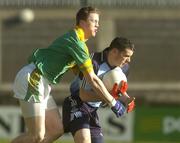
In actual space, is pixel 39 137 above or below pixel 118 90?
below

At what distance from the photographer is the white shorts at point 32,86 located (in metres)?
8.75

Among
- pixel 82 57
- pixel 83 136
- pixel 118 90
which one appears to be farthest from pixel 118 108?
pixel 82 57

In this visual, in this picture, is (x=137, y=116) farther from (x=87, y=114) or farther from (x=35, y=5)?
(x=35, y=5)

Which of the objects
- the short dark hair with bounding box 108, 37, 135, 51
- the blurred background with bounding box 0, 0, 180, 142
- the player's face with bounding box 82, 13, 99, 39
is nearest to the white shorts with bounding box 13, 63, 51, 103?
the player's face with bounding box 82, 13, 99, 39

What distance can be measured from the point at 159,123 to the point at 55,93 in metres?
14.7

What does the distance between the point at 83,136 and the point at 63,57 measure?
30.4 inches

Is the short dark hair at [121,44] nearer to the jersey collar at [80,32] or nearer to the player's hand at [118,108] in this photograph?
the jersey collar at [80,32]

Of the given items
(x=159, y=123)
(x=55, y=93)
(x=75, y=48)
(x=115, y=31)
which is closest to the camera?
(x=75, y=48)

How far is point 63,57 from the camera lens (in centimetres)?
860

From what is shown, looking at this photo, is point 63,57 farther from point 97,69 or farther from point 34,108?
point 34,108

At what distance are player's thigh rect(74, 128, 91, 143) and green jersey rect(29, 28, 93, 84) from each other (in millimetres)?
553

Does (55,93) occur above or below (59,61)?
below

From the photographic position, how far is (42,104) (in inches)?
344

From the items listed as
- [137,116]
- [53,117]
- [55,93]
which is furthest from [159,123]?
[55,93]
